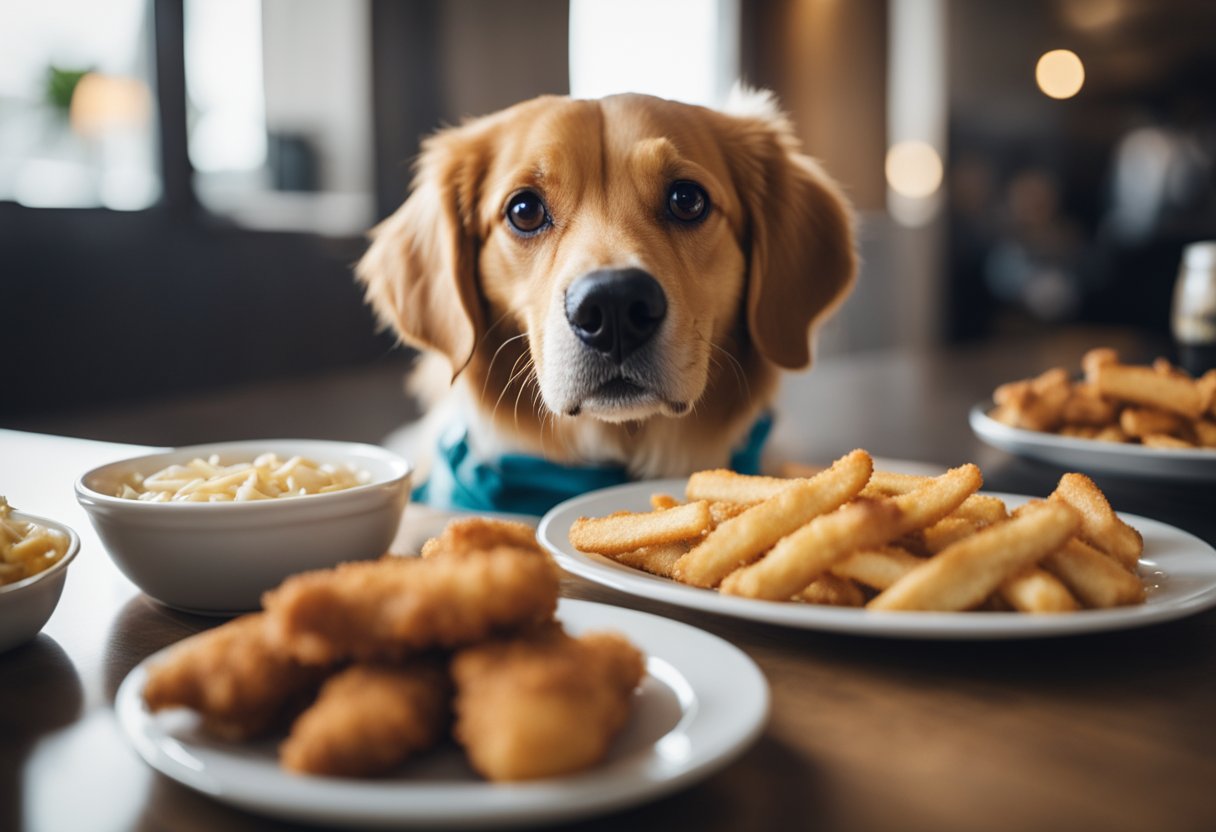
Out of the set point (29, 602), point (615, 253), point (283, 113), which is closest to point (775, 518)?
point (29, 602)

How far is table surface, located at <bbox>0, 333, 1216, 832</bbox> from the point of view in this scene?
0.60 m

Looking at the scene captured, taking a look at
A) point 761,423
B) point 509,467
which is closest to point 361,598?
point 509,467

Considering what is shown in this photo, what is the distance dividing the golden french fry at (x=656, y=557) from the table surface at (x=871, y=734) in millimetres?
41

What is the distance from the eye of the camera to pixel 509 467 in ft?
6.09

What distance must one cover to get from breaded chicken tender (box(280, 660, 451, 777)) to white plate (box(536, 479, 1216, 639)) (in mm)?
277

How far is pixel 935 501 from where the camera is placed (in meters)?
0.87

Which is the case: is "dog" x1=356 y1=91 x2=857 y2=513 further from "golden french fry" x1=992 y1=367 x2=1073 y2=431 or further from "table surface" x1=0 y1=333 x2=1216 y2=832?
"table surface" x1=0 y1=333 x2=1216 y2=832

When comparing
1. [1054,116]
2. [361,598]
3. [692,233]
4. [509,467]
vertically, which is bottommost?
[509,467]

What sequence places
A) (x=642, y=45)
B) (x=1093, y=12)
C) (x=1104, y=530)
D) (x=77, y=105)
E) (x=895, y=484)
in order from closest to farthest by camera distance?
(x=1104, y=530) < (x=895, y=484) < (x=77, y=105) < (x=642, y=45) < (x=1093, y=12)

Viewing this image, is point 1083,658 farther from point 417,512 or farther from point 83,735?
point 417,512

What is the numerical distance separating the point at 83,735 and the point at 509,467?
1.16 meters

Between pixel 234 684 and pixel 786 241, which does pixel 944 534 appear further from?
pixel 786 241

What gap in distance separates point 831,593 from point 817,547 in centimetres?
8

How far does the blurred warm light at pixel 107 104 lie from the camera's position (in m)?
4.55
